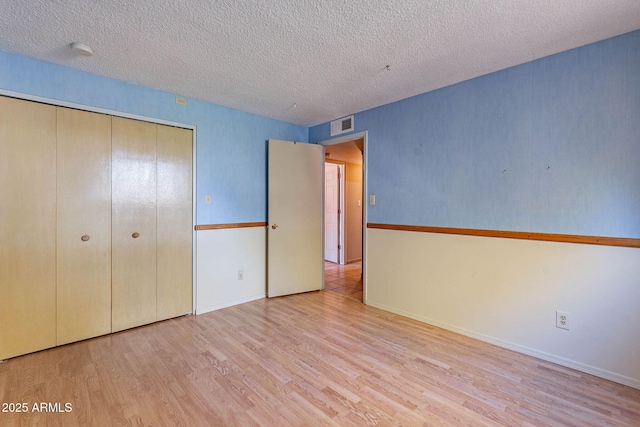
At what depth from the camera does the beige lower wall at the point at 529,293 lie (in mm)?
1898

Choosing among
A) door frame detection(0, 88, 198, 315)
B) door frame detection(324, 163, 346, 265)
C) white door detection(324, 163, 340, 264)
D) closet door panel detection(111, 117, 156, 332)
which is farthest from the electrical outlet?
white door detection(324, 163, 340, 264)

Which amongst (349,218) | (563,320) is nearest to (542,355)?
(563,320)

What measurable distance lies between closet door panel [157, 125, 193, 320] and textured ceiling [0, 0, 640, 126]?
0.59 m

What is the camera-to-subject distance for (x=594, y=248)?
1.98m

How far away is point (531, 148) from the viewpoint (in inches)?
88.0

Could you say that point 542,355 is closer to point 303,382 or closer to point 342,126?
point 303,382

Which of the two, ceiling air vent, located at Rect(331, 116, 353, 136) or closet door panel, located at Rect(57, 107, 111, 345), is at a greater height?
ceiling air vent, located at Rect(331, 116, 353, 136)

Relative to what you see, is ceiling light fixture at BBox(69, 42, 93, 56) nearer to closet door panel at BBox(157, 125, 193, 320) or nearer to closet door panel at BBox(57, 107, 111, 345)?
closet door panel at BBox(57, 107, 111, 345)

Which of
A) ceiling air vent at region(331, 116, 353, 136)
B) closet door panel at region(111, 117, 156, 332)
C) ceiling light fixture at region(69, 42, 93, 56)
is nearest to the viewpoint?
ceiling light fixture at region(69, 42, 93, 56)

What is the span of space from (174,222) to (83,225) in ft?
2.37

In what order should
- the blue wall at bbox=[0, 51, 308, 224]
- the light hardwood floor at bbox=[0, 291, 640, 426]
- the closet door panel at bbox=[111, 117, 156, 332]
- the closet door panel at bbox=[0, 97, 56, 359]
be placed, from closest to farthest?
the light hardwood floor at bbox=[0, 291, 640, 426] → the closet door panel at bbox=[0, 97, 56, 359] → the blue wall at bbox=[0, 51, 308, 224] → the closet door panel at bbox=[111, 117, 156, 332]

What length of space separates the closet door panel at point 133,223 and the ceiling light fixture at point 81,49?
598mm

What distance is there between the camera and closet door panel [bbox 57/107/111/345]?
2.35 metres

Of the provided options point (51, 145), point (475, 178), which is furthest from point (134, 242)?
point (475, 178)
